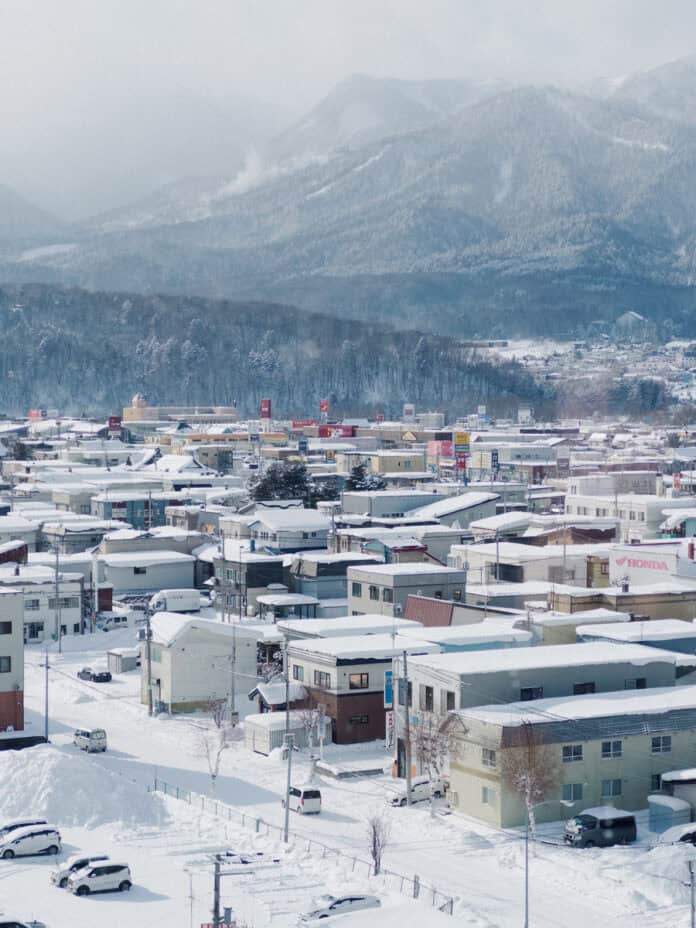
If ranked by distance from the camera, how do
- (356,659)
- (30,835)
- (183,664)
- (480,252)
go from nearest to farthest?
(30,835) → (356,659) → (183,664) → (480,252)

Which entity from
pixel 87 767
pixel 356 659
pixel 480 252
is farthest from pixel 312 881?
pixel 480 252

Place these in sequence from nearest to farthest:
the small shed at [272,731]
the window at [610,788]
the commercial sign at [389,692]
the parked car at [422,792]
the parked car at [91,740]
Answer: the window at [610,788] → the parked car at [422,792] → the commercial sign at [389,692] → the parked car at [91,740] → the small shed at [272,731]

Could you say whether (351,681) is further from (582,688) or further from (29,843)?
(29,843)

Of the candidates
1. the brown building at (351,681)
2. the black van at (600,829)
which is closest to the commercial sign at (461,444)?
the brown building at (351,681)

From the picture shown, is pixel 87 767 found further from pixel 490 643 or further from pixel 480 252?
pixel 480 252

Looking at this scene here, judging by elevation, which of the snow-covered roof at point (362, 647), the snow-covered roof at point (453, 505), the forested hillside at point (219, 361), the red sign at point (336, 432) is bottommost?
the snow-covered roof at point (362, 647)

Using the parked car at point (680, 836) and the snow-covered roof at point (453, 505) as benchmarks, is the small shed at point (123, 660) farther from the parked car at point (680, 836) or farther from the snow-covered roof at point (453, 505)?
the snow-covered roof at point (453, 505)

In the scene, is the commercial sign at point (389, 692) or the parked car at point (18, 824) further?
the commercial sign at point (389, 692)

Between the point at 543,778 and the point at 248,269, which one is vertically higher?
the point at 248,269
